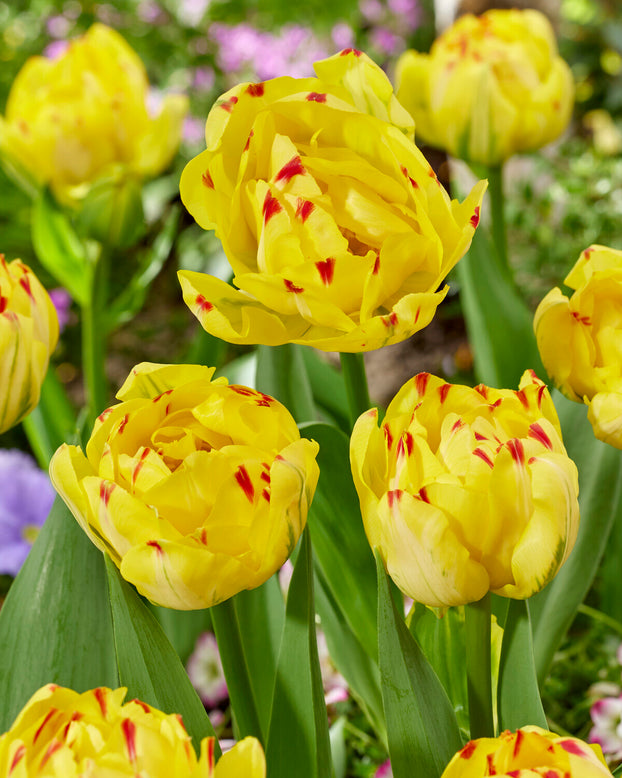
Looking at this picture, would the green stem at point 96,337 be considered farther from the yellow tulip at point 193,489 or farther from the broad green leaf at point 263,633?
the yellow tulip at point 193,489

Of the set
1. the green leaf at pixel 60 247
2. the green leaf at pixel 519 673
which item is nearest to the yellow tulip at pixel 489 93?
the green leaf at pixel 60 247

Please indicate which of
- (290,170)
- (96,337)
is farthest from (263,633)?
(96,337)

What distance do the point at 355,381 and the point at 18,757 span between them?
0.22m

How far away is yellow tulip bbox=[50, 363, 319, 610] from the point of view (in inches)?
11.2

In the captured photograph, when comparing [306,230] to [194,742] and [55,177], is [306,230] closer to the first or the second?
[194,742]

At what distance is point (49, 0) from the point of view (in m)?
2.28

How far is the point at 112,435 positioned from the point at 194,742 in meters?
0.12

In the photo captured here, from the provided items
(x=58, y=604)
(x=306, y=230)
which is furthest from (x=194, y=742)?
(x=306, y=230)

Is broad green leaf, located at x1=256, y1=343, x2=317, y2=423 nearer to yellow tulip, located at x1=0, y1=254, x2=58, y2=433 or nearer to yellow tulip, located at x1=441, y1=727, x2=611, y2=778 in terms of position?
yellow tulip, located at x1=0, y1=254, x2=58, y2=433

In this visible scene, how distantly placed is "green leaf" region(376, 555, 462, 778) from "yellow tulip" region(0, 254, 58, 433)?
20 centimetres

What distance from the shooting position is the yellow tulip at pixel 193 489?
0.28 metres

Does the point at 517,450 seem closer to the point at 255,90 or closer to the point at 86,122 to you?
the point at 255,90

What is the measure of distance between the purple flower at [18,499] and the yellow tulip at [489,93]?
0.48 m

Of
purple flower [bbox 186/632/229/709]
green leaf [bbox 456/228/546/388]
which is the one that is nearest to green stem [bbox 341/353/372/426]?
green leaf [bbox 456/228/546/388]
